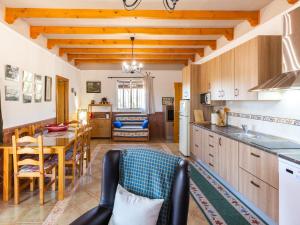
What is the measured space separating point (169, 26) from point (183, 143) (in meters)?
2.76

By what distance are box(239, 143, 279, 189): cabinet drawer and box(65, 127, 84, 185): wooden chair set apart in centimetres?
236

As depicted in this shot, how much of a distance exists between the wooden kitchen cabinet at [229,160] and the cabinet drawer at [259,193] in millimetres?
160

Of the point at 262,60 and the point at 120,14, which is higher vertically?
the point at 120,14

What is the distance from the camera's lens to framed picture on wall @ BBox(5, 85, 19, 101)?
3.95 m

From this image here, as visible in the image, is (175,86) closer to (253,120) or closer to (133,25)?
(133,25)

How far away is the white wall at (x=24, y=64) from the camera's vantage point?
3.90 meters

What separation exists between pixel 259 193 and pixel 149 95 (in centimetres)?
661

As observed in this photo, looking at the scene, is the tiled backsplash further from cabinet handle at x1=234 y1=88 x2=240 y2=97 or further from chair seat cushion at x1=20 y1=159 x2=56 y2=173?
chair seat cushion at x1=20 y1=159 x2=56 y2=173

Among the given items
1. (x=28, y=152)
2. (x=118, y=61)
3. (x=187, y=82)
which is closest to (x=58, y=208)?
(x=28, y=152)

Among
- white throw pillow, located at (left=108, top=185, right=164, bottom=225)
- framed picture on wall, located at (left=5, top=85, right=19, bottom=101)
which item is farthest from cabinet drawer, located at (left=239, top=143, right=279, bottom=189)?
framed picture on wall, located at (left=5, top=85, right=19, bottom=101)

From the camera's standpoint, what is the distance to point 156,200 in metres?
1.67

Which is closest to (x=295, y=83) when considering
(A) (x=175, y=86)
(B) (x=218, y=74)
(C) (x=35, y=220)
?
(B) (x=218, y=74)

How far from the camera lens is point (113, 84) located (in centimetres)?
930

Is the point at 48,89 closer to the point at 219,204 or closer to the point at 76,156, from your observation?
the point at 76,156
